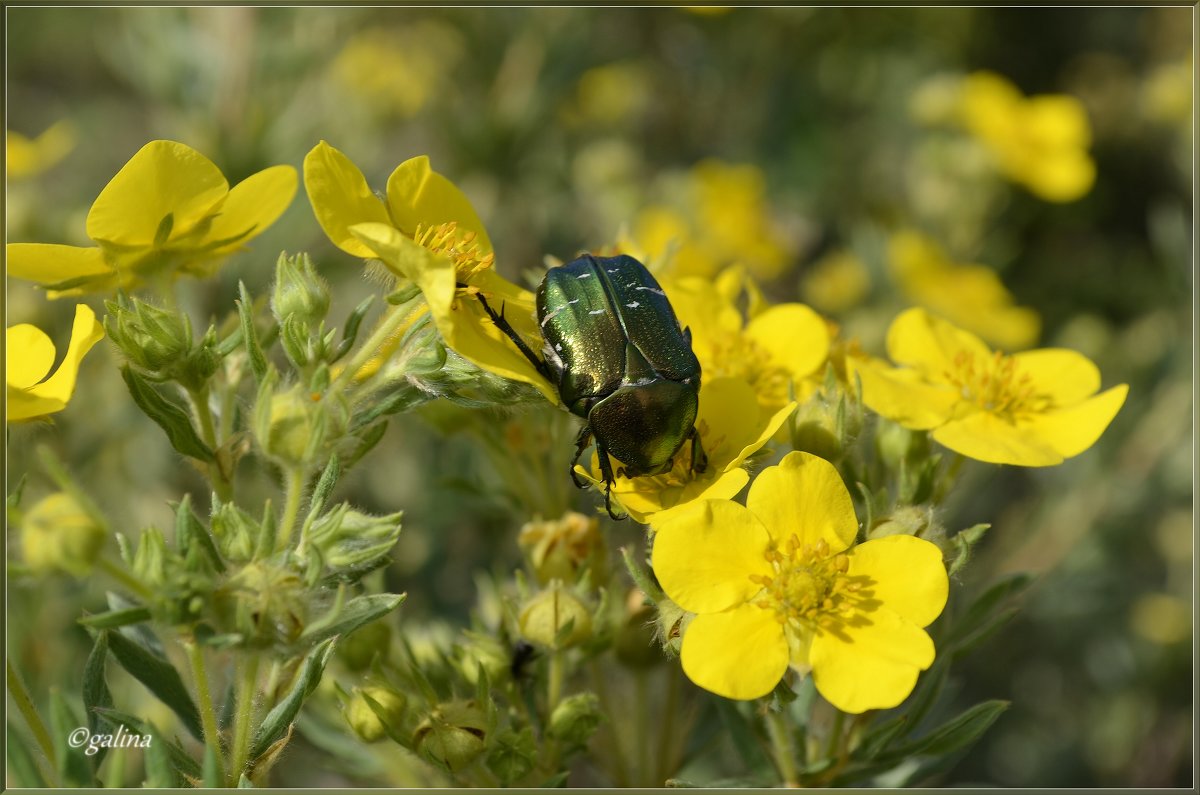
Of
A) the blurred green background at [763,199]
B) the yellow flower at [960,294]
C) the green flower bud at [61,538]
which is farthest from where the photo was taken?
the yellow flower at [960,294]

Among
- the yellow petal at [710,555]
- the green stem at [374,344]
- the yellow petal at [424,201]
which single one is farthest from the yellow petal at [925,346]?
the green stem at [374,344]

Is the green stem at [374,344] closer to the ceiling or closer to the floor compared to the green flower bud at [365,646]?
closer to the ceiling

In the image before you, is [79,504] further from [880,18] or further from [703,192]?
[880,18]

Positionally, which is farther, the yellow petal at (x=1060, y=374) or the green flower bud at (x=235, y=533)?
the yellow petal at (x=1060, y=374)

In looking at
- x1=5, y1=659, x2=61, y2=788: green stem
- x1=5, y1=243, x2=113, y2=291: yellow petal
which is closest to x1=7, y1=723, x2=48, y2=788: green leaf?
x1=5, y1=659, x2=61, y2=788: green stem

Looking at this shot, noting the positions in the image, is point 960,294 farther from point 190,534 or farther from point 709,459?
point 190,534

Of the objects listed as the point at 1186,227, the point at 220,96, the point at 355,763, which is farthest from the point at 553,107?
the point at 355,763

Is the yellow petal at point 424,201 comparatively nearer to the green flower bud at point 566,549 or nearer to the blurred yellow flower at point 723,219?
the green flower bud at point 566,549

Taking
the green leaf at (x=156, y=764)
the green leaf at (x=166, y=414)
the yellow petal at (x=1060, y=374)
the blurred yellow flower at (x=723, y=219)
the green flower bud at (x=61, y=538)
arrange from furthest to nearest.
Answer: the blurred yellow flower at (x=723, y=219) < the yellow petal at (x=1060, y=374) < the green leaf at (x=166, y=414) < the green leaf at (x=156, y=764) < the green flower bud at (x=61, y=538)
